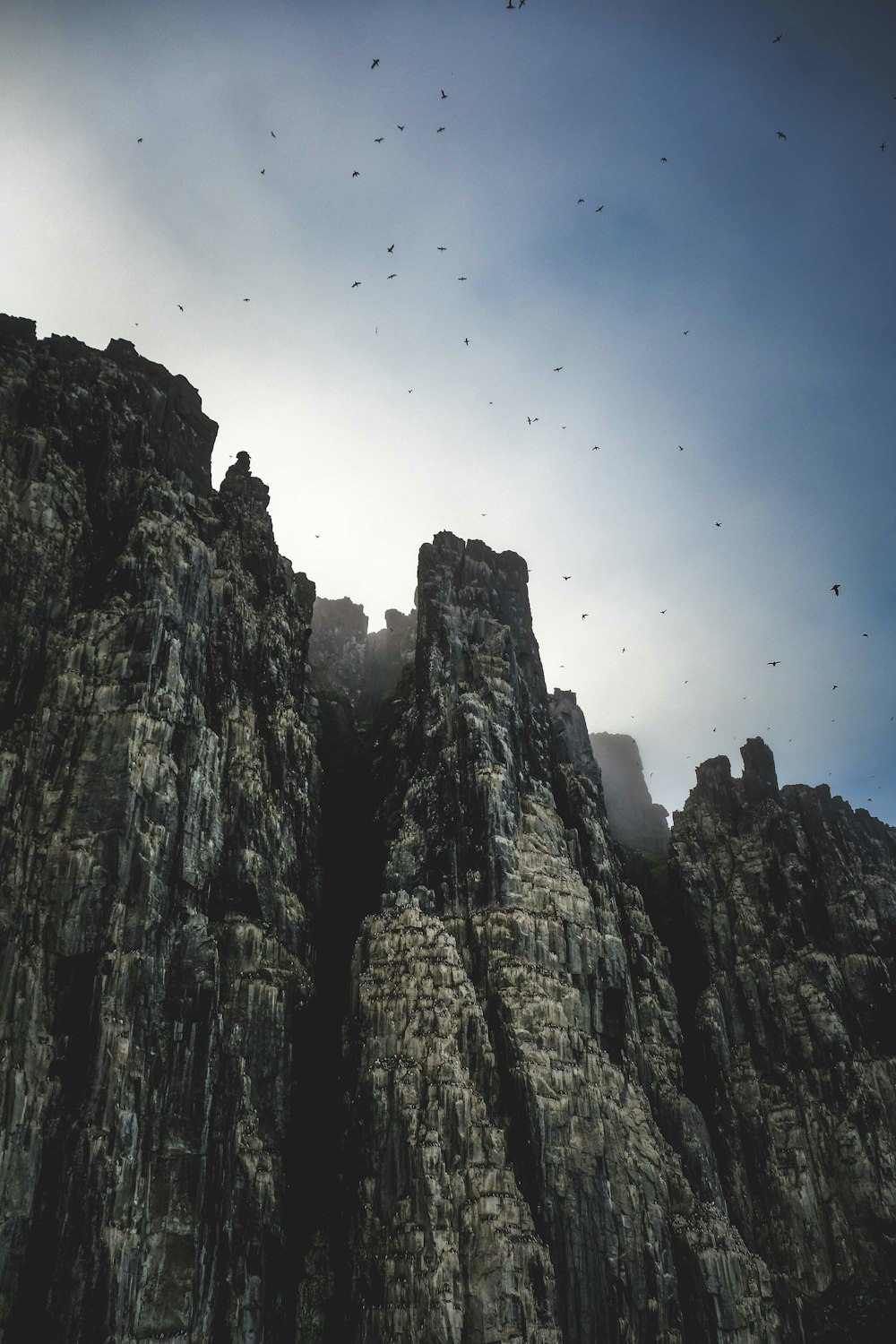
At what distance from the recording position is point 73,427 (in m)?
66.6

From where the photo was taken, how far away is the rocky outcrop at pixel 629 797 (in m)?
124

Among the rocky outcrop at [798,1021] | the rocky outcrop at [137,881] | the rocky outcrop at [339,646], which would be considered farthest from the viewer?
the rocky outcrop at [339,646]

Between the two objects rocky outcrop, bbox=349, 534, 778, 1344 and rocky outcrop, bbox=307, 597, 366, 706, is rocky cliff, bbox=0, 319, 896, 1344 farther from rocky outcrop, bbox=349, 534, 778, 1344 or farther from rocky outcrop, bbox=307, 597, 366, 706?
rocky outcrop, bbox=307, 597, 366, 706

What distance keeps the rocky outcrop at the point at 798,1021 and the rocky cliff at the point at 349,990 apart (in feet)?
0.82

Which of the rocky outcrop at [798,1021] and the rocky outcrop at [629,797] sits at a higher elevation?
the rocky outcrop at [629,797]

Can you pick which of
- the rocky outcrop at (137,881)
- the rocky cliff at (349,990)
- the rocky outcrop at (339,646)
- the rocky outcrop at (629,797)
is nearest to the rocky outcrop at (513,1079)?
the rocky cliff at (349,990)

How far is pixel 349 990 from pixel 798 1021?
37975 mm

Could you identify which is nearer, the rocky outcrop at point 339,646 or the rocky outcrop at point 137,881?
the rocky outcrop at point 137,881

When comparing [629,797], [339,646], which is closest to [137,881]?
[339,646]

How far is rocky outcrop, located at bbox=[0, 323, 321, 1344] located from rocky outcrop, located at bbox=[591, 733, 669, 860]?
210 ft

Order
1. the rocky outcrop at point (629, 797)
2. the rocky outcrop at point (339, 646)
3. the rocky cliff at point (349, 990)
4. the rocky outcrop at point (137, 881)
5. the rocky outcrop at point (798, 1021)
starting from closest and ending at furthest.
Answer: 1. the rocky outcrop at point (137, 881)
2. the rocky cliff at point (349, 990)
3. the rocky outcrop at point (798, 1021)
4. the rocky outcrop at point (339, 646)
5. the rocky outcrop at point (629, 797)

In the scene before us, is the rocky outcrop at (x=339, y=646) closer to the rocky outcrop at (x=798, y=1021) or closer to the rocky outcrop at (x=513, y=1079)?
the rocky outcrop at (x=513, y=1079)

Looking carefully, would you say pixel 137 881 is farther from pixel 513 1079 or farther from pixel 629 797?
pixel 629 797

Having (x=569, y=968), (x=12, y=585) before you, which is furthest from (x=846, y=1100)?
(x=12, y=585)
